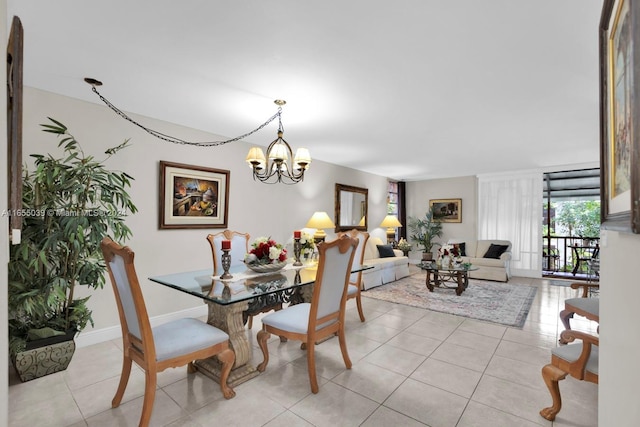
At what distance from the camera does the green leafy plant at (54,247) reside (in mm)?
2174

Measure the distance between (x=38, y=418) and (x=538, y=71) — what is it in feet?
13.8

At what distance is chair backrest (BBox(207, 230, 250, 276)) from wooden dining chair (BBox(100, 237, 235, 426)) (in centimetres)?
111

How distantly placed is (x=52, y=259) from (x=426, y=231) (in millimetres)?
7207

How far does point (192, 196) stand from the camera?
3703 mm

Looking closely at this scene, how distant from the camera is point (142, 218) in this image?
3279 mm

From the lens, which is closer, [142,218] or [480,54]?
[480,54]

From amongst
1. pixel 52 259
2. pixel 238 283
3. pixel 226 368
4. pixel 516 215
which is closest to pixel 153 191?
pixel 52 259

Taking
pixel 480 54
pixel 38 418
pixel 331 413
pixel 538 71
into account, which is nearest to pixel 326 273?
pixel 331 413

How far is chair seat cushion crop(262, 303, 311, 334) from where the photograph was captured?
7.27ft

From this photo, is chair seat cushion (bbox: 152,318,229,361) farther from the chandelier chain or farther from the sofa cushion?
the sofa cushion

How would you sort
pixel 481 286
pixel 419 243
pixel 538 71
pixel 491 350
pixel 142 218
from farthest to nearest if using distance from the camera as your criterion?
1. pixel 419 243
2. pixel 481 286
3. pixel 142 218
4. pixel 491 350
5. pixel 538 71

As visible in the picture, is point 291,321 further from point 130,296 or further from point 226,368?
point 130,296

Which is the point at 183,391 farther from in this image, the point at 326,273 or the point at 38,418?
the point at 326,273

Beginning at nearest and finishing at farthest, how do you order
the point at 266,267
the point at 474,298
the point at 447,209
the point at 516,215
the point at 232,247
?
the point at 266,267, the point at 232,247, the point at 474,298, the point at 516,215, the point at 447,209
